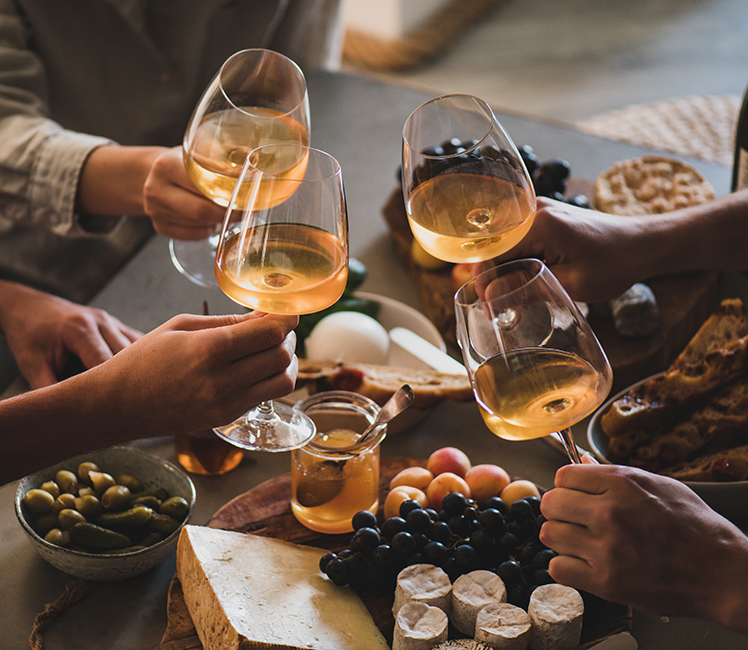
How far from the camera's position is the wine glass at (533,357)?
871mm

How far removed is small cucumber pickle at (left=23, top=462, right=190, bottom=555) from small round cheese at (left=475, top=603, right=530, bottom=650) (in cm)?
46

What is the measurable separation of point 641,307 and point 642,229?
24cm

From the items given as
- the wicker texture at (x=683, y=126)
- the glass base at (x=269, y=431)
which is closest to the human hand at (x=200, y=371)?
the glass base at (x=269, y=431)

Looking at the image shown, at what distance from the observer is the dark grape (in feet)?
3.54

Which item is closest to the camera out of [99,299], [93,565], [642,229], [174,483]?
A: [93,565]

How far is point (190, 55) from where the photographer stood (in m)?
1.87

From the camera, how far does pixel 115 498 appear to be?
108cm

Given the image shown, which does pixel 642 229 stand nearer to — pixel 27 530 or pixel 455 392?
pixel 455 392

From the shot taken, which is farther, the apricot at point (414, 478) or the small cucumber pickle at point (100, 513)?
the apricot at point (414, 478)

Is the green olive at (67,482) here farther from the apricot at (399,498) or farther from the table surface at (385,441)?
the apricot at (399,498)

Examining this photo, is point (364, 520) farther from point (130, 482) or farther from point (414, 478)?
point (130, 482)

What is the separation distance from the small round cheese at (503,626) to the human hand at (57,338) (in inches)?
31.4

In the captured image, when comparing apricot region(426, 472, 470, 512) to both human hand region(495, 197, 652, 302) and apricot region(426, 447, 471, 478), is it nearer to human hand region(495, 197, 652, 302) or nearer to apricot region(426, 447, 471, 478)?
apricot region(426, 447, 471, 478)

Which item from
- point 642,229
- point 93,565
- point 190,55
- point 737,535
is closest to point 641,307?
point 642,229
